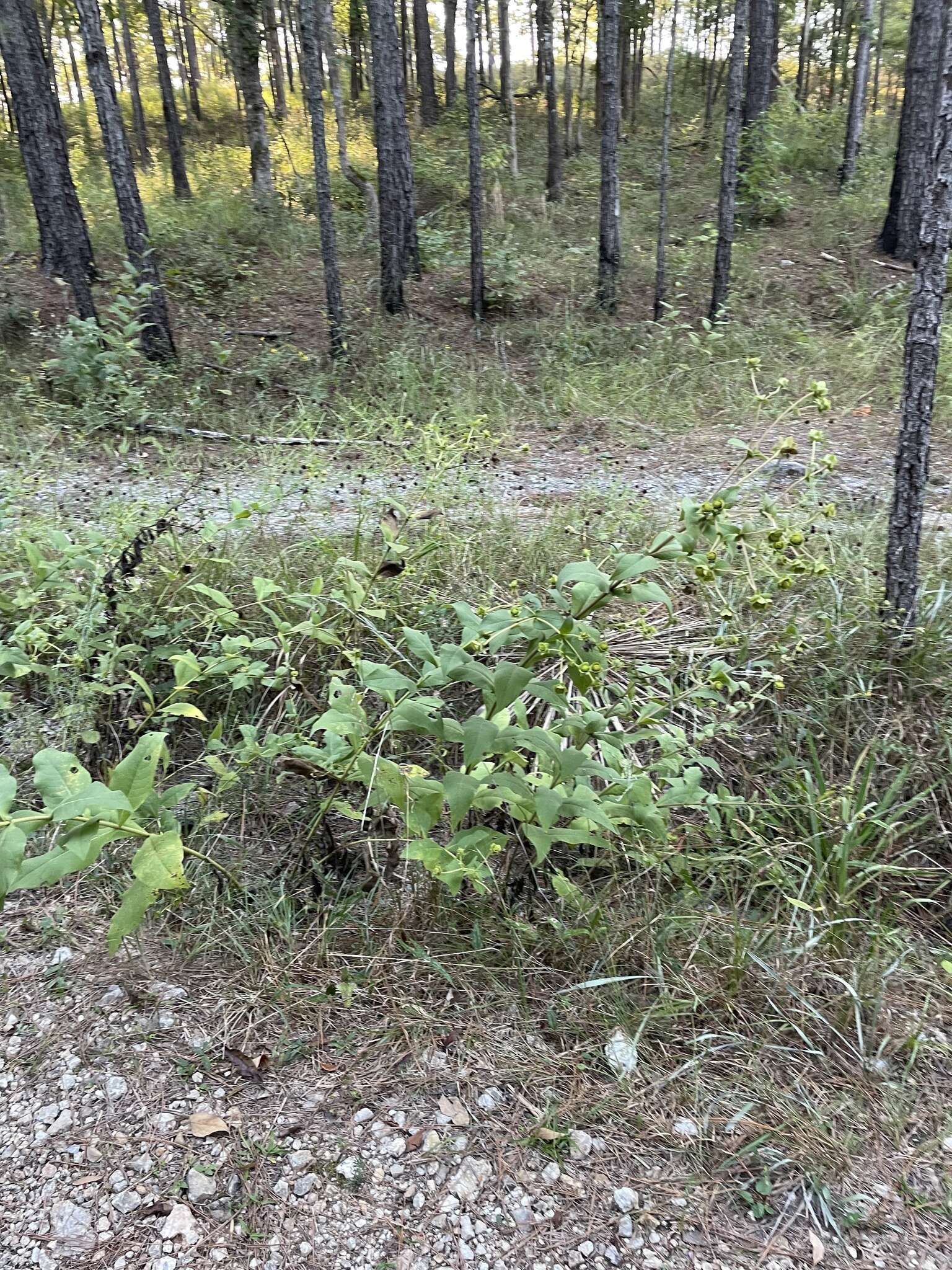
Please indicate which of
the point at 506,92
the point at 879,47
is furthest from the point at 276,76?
the point at 879,47

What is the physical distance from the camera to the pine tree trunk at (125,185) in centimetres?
773

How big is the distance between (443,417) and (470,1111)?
6423mm

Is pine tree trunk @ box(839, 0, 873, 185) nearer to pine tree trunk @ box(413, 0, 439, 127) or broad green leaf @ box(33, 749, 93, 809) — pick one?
pine tree trunk @ box(413, 0, 439, 127)

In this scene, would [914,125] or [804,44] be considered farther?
[804,44]

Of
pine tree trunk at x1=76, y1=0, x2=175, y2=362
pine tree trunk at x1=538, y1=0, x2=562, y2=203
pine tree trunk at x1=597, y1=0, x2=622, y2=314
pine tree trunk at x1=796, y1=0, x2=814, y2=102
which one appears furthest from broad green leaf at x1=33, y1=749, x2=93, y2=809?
pine tree trunk at x1=796, y1=0, x2=814, y2=102

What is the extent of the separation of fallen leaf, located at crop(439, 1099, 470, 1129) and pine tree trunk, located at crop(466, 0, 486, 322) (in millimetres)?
10052

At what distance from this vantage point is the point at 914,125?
10844mm

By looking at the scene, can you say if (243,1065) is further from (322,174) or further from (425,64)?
(425,64)

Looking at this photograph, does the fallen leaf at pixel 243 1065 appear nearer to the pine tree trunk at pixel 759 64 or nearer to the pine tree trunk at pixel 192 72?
the pine tree trunk at pixel 759 64

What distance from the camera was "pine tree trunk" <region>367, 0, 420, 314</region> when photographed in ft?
34.7

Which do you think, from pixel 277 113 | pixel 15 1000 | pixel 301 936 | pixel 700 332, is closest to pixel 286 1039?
pixel 301 936

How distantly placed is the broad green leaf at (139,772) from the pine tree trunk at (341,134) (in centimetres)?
1292

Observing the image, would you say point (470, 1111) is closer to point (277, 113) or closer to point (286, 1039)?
point (286, 1039)

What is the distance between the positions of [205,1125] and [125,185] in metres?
8.99
